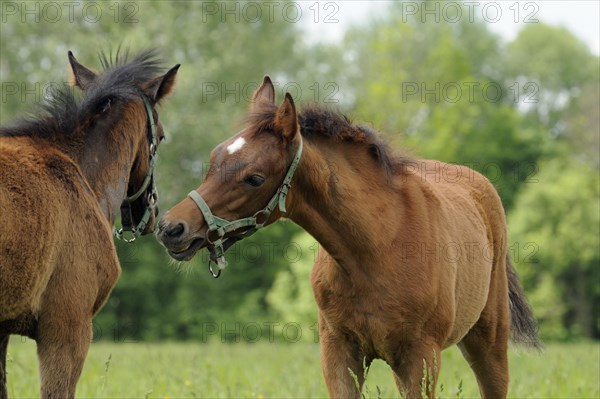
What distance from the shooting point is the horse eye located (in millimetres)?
4785

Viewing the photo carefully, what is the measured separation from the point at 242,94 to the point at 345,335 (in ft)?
66.7

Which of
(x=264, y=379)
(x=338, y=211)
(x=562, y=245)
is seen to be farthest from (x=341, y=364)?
(x=562, y=245)

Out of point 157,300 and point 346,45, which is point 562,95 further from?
point 157,300

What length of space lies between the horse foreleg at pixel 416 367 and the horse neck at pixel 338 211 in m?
0.62

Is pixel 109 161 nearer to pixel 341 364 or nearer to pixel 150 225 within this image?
pixel 150 225

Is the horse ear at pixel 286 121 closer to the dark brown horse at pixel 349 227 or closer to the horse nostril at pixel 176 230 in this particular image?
the dark brown horse at pixel 349 227

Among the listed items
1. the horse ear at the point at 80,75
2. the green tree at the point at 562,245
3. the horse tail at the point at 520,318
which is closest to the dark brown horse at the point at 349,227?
the horse ear at the point at 80,75

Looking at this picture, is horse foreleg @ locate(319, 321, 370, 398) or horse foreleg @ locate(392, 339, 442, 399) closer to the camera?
horse foreleg @ locate(392, 339, 442, 399)

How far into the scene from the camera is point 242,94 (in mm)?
24906

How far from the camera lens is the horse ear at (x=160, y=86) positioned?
5574 mm

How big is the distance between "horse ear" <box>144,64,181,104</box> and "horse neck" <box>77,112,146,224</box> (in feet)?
0.99

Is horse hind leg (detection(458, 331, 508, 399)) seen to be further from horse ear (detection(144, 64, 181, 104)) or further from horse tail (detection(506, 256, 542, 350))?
horse ear (detection(144, 64, 181, 104))

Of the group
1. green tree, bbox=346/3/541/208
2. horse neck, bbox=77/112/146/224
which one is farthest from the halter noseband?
green tree, bbox=346/3/541/208

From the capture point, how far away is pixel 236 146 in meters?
4.83
